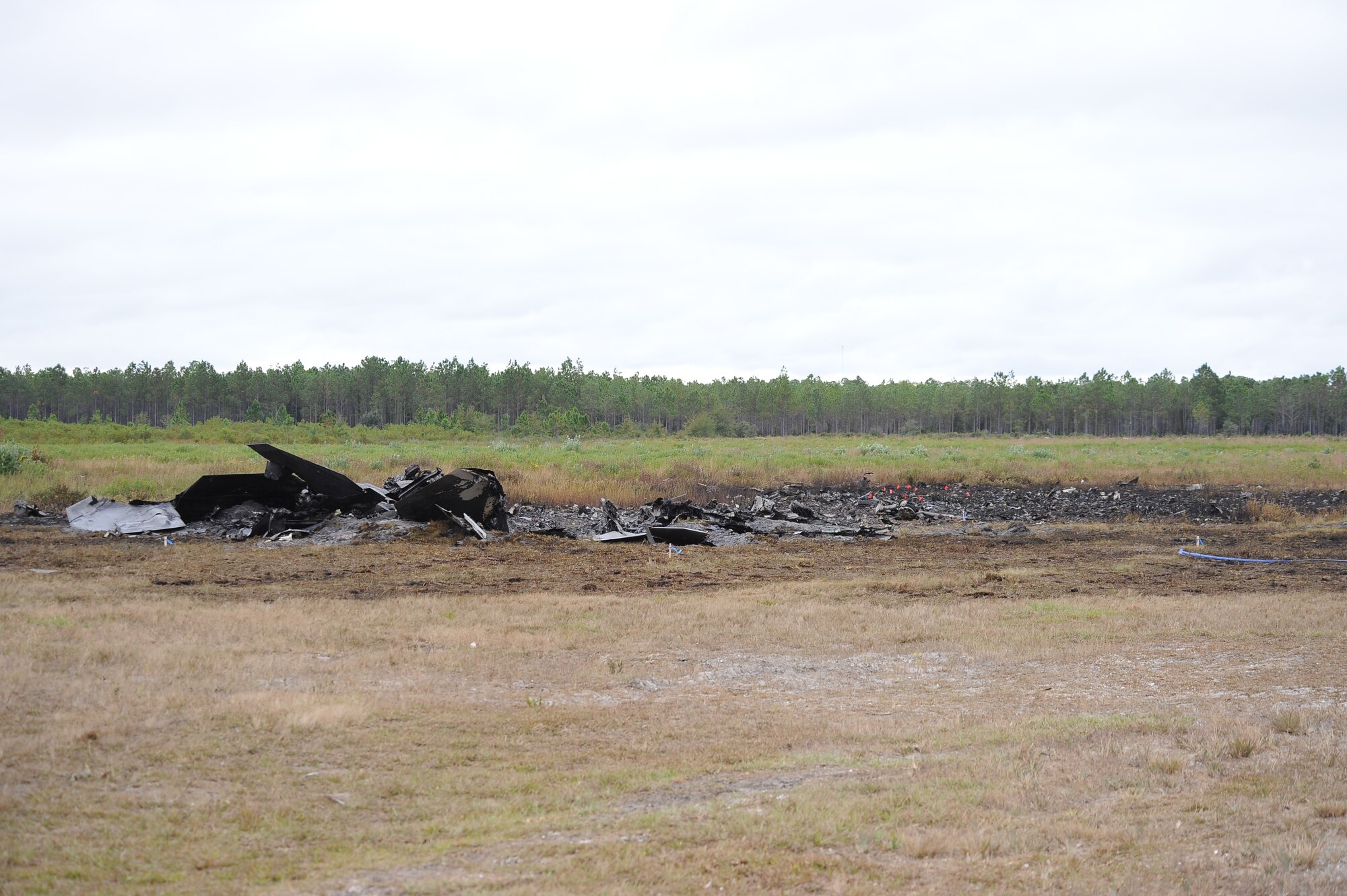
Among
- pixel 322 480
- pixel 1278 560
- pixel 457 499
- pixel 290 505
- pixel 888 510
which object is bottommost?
pixel 1278 560

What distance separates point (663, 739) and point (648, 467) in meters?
→ 27.7

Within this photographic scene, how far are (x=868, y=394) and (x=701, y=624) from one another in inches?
5016

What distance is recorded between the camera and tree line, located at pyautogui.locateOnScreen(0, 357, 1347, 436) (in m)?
113

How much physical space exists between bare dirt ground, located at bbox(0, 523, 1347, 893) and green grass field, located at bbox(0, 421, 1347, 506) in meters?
13.9

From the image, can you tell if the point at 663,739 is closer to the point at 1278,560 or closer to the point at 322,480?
the point at 1278,560

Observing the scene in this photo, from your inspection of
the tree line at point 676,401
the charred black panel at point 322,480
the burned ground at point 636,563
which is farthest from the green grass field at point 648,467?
the tree line at point 676,401

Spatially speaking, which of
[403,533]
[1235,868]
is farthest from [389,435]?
[1235,868]

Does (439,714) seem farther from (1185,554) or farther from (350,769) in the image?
(1185,554)

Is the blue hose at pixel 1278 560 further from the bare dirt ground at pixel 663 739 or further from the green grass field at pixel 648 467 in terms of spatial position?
the green grass field at pixel 648 467

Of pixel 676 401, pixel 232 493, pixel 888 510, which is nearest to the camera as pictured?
pixel 232 493

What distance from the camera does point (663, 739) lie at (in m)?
7.07

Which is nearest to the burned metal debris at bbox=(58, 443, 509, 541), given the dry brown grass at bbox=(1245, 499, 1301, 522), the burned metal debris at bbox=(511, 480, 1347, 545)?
the burned metal debris at bbox=(511, 480, 1347, 545)

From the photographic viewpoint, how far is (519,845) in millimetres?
4801

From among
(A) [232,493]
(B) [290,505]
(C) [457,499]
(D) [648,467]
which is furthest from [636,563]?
(D) [648,467]
